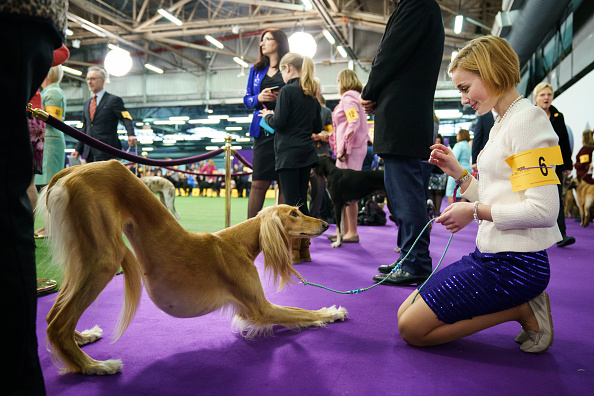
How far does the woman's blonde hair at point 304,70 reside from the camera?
148 inches

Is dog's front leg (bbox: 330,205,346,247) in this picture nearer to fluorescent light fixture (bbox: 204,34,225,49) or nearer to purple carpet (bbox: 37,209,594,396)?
purple carpet (bbox: 37,209,594,396)

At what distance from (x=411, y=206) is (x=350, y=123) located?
2.27 meters

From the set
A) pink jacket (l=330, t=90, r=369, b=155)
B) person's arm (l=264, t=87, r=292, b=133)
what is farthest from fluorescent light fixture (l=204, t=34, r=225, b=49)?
person's arm (l=264, t=87, r=292, b=133)

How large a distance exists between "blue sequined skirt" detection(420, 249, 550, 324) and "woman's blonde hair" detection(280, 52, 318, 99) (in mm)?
2357

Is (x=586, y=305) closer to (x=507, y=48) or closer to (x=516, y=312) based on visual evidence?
(x=516, y=312)

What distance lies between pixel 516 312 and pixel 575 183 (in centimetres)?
844

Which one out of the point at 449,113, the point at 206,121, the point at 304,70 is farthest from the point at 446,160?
Result: the point at 206,121

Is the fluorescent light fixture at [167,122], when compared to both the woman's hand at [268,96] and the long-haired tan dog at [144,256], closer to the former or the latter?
the woman's hand at [268,96]

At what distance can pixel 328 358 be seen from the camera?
5.79 ft

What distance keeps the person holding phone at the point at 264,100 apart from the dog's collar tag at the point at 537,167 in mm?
2600

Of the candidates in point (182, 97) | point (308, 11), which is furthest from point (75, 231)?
point (182, 97)

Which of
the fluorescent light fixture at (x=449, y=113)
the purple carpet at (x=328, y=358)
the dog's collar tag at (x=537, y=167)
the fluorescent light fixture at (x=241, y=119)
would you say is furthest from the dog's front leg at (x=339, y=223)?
the fluorescent light fixture at (x=241, y=119)

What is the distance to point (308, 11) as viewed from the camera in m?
14.9

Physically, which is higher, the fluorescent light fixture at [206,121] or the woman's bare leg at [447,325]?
the fluorescent light fixture at [206,121]
